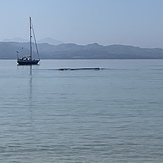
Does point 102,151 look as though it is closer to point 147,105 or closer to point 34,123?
point 34,123

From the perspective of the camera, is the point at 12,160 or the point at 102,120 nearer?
the point at 12,160

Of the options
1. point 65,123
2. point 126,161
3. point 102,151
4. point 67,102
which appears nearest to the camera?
point 126,161

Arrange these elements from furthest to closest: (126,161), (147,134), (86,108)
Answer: (86,108) < (147,134) < (126,161)

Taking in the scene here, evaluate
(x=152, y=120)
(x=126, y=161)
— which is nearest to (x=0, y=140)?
(x=126, y=161)

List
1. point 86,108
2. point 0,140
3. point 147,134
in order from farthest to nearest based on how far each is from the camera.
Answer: point 86,108 < point 147,134 < point 0,140

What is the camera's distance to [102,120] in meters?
29.8

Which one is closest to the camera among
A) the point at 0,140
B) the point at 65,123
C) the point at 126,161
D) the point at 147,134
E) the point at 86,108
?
the point at 126,161

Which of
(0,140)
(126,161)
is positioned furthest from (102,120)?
(126,161)

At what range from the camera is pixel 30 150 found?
843 inches

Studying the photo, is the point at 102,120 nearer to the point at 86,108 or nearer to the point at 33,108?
the point at 86,108

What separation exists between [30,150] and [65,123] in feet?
24.3

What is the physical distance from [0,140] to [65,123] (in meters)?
6.02

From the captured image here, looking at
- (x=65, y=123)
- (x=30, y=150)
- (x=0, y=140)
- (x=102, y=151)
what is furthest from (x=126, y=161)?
(x=65, y=123)

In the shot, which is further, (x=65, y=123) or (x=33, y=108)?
(x=33, y=108)
